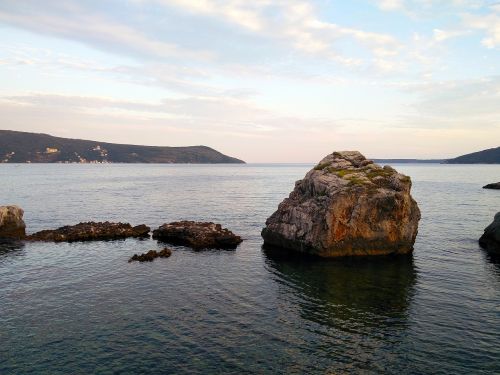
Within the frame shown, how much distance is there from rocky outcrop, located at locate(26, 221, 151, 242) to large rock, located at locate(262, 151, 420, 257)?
24979mm

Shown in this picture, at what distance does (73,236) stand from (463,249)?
182 ft

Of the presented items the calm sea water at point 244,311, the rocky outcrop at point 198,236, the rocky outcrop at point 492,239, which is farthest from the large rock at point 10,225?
the rocky outcrop at point 492,239

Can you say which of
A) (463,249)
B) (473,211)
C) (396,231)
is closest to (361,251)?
(396,231)

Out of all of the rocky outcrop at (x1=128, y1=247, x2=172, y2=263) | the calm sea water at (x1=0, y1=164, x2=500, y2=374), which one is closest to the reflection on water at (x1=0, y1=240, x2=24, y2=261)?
the calm sea water at (x1=0, y1=164, x2=500, y2=374)

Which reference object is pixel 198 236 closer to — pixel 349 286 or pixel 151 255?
pixel 151 255

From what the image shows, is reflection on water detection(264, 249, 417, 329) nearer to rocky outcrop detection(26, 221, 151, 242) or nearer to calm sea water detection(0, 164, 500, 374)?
calm sea water detection(0, 164, 500, 374)

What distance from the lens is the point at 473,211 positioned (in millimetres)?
86000

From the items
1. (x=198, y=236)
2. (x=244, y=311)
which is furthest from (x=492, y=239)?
(x=198, y=236)

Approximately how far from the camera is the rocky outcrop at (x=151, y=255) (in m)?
47.8

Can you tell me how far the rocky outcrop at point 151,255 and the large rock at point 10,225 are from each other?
23.4 metres

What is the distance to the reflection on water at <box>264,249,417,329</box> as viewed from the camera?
32.0 m

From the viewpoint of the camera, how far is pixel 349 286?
39.0 m

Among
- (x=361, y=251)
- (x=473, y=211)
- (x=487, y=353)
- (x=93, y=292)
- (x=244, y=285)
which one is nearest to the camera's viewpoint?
(x=487, y=353)

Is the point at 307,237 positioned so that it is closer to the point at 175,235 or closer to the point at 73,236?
the point at 175,235
